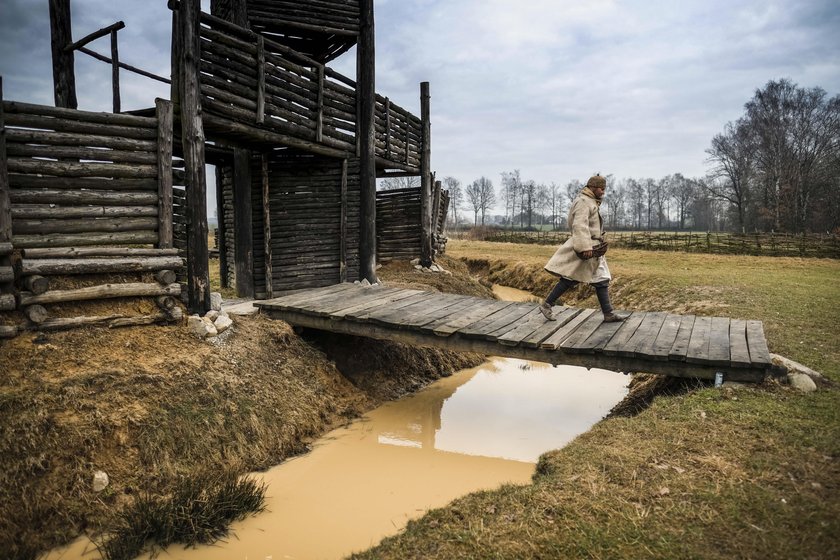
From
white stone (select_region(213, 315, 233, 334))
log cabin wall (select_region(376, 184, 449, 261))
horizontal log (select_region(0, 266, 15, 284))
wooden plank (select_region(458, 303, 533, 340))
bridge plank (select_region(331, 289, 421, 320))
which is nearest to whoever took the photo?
horizontal log (select_region(0, 266, 15, 284))

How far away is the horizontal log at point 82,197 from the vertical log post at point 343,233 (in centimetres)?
491

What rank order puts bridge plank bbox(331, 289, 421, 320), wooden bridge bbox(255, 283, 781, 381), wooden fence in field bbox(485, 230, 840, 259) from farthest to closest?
wooden fence in field bbox(485, 230, 840, 259), bridge plank bbox(331, 289, 421, 320), wooden bridge bbox(255, 283, 781, 381)

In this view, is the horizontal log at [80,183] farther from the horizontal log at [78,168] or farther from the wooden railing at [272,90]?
the wooden railing at [272,90]

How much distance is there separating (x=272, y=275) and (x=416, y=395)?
4224mm

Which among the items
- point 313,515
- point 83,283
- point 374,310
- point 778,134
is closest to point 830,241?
point 778,134

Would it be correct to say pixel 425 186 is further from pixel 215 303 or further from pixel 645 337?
pixel 645 337

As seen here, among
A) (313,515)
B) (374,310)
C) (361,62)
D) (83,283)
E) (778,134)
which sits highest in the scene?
(778,134)

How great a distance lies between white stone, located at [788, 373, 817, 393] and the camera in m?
5.34

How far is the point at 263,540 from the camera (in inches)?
179

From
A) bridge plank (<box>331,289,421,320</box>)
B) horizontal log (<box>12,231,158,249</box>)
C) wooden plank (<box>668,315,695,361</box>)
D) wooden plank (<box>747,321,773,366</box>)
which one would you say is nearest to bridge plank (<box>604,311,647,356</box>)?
wooden plank (<box>668,315,695,361</box>)

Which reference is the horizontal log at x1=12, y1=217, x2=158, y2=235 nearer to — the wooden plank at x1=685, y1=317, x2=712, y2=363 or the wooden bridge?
the wooden bridge

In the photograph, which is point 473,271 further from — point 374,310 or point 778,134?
point 778,134

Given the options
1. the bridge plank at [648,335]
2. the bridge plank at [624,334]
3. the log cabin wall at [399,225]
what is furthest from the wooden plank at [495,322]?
the log cabin wall at [399,225]

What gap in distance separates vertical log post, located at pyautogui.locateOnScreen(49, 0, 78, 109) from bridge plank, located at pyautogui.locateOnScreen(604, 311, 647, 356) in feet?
31.8
